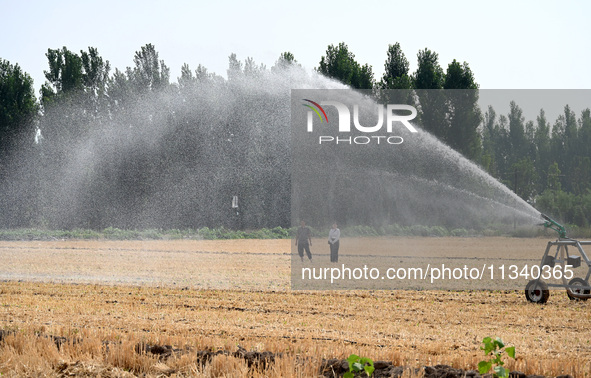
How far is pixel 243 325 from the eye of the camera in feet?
31.4

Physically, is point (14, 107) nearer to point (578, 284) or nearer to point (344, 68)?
point (344, 68)

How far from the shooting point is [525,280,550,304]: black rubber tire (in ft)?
39.7

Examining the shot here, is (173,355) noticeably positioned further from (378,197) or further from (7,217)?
(7,217)

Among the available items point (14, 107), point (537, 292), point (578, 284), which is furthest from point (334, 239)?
point (14, 107)

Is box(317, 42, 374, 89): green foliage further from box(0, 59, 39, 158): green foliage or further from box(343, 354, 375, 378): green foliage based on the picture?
box(343, 354, 375, 378): green foliage

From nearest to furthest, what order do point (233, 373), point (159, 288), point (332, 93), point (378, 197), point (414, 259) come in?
point (233, 373)
point (159, 288)
point (414, 259)
point (332, 93)
point (378, 197)

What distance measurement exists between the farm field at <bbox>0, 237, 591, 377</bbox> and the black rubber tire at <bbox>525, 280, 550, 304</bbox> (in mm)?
227

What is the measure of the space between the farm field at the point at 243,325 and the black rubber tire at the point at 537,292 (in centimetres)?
23

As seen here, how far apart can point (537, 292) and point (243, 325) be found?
5877mm

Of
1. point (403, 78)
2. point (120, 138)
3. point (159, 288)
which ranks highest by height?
point (403, 78)

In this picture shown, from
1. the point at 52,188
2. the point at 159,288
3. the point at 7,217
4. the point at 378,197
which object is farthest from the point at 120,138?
the point at 159,288

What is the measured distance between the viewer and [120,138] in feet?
133

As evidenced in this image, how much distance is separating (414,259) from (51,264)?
471 inches

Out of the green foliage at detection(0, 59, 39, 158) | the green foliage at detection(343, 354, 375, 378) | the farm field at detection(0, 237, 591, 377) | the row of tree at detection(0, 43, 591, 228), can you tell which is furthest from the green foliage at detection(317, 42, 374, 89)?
the green foliage at detection(343, 354, 375, 378)
